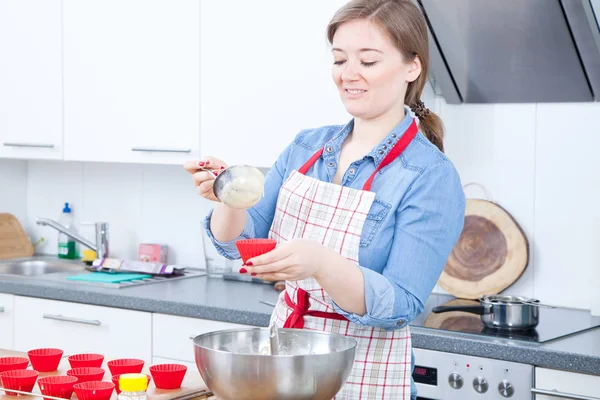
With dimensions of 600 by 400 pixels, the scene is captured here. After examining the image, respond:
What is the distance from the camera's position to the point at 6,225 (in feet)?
12.5

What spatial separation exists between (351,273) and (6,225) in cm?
261

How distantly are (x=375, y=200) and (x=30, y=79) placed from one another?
2.12 m

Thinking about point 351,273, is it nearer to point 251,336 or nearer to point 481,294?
point 251,336

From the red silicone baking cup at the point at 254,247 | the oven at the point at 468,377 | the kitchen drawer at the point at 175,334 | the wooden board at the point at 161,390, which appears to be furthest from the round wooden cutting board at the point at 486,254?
the red silicone baking cup at the point at 254,247

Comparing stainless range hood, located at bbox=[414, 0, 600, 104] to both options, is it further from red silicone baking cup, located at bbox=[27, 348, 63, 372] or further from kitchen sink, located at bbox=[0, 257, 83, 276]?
kitchen sink, located at bbox=[0, 257, 83, 276]

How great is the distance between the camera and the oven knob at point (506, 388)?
2.24 meters

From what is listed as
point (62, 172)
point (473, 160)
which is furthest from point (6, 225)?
point (473, 160)

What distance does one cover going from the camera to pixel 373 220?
5.90ft

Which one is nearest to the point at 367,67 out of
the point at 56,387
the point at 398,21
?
the point at 398,21

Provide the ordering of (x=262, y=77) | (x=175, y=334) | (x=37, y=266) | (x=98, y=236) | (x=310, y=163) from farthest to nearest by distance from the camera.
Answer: (x=37, y=266) → (x=98, y=236) → (x=262, y=77) → (x=175, y=334) → (x=310, y=163)

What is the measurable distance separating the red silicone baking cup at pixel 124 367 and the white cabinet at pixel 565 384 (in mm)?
1028

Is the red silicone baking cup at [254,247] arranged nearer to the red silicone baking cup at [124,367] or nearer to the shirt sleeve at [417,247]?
the shirt sleeve at [417,247]

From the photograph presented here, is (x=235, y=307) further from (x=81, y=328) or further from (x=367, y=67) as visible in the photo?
(x=367, y=67)

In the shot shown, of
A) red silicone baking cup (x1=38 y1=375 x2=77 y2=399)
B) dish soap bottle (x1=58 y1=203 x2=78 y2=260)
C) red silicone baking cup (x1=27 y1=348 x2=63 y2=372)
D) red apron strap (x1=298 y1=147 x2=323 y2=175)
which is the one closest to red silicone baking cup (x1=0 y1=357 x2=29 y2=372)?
red silicone baking cup (x1=27 y1=348 x2=63 y2=372)
